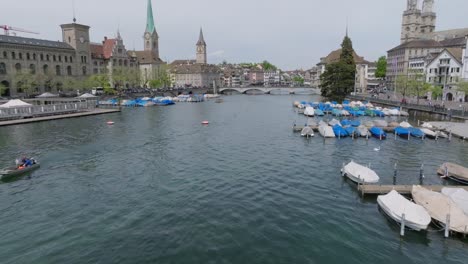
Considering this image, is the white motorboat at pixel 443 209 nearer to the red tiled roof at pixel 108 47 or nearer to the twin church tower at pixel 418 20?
the red tiled roof at pixel 108 47

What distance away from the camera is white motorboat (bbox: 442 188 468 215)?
23.8 metres

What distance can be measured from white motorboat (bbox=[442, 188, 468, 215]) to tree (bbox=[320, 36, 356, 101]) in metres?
103

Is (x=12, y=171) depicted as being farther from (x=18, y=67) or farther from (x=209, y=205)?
(x=18, y=67)

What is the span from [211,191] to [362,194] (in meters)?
13.3

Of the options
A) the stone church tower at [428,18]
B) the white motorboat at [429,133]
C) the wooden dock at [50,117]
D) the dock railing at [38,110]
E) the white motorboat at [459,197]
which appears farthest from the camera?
the stone church tower at [428,18]

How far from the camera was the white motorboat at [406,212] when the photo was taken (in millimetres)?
22125

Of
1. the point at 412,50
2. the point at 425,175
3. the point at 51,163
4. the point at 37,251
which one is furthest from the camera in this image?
the point at 412,50

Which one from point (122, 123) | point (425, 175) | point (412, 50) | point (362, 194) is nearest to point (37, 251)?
point (362, 194)

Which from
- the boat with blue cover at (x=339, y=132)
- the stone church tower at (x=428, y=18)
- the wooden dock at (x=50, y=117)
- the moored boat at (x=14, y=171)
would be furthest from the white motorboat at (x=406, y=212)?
the stone church tower at (x=428, y=18)

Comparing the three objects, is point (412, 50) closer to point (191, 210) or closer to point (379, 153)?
point (379, 153)

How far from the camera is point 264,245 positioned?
67.9 feet

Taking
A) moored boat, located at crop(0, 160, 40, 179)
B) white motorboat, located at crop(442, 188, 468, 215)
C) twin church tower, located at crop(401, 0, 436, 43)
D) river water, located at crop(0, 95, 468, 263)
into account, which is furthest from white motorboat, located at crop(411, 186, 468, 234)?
twin church tower, located at crop(401, 0, 436, 43)

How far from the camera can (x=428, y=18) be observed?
180 meters

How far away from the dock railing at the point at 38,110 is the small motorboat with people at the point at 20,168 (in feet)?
141
